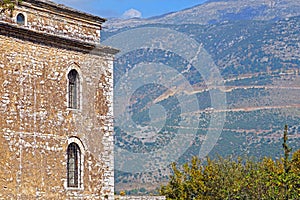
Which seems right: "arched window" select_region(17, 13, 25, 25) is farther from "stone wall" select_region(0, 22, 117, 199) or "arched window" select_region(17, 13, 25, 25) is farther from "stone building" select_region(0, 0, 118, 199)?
"stone wall" select_region(0, 22, 117, 199)

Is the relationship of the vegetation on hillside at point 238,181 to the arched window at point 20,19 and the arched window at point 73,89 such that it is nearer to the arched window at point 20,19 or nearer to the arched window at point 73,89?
the arched window at point 73,89

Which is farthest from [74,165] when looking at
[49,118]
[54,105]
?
[54,105]

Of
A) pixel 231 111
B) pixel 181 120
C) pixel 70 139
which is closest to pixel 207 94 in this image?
pixel 231 111

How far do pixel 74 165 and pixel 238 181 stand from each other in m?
16.1

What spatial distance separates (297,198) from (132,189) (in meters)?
87.0

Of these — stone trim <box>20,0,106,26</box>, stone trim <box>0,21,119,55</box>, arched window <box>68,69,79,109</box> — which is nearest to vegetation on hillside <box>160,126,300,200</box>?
stone trim <box>0,21,119,55</box>

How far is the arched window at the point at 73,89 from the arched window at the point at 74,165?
56.6 inches

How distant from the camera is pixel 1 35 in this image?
24938 mm

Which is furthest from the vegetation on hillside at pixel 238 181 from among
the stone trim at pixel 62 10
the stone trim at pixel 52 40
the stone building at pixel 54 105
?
the stone trim at pixel 62 10

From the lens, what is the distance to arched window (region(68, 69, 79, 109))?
92.7 feet

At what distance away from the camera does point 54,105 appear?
27156 millimetres

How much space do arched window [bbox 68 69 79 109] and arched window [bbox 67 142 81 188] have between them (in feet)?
4.72

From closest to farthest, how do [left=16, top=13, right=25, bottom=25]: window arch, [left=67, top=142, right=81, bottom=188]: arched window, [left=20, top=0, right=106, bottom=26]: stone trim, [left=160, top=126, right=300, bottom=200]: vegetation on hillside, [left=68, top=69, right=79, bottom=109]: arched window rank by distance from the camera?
1. [left=16, top=13, right=25, bottom=25]: window arch
2. [left=20, top=0, right=106, bottom=26]: stone trim
3. [left=67, top=142, right=81, bottom=188]: arched window
4. [left=68, top=69, right=79, bottom=109]: arched window
5. [left=160, top=126, right=300, bottom=200]: vegetation on hillside

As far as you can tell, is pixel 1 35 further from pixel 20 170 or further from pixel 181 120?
pixel 181 120
